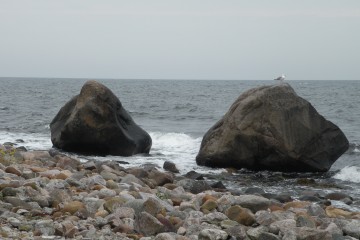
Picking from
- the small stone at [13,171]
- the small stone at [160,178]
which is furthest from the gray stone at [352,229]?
the small stone at [13,171]

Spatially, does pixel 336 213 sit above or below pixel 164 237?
below

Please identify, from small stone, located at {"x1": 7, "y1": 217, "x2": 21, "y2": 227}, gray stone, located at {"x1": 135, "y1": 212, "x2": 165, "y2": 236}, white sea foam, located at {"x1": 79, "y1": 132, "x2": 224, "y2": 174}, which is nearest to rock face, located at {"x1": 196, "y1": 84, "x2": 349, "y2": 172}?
white sea foam, located at {"x1": 79, "y1": 132, "x2": 224, "y2": 174}

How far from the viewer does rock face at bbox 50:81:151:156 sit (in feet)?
58.9

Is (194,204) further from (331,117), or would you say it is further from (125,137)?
(331,117)

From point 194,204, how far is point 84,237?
294 cm

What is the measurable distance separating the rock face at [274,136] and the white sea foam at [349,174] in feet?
1.47

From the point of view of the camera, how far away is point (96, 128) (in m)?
18.0

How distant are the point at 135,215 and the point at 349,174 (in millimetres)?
10444

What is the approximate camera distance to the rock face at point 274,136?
632 inches

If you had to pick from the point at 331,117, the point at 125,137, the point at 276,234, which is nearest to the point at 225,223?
the point at 276,234

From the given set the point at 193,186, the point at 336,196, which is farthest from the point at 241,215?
the point at 336,196

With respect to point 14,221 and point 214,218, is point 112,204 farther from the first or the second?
point 14,221

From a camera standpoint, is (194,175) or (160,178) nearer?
(160,178)

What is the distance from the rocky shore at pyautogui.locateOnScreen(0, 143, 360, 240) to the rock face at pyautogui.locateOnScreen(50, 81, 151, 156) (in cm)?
708
